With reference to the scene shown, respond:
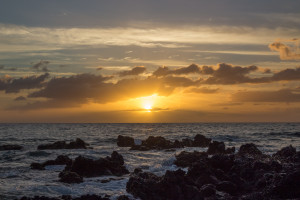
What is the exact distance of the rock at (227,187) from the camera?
20.3 m

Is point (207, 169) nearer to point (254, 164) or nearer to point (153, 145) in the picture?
point (254, 164)

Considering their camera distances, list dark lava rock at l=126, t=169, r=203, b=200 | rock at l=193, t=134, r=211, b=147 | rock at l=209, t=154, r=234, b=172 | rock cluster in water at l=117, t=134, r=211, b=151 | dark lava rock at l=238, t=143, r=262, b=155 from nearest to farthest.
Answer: dark lava rock at l=126, t=169, r=203, b=200
rock at l=209, t=154, r=234, b=172
dark lava rock at l=238, t=143, r=262, b=155
rock cluster in water at l=117, t=134, r=211, b=151
rock at l=193, t=134, r=211, b=147

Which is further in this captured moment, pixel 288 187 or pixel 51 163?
pixel 51 163

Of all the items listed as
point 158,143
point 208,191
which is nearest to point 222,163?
point 208,191

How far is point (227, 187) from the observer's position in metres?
20.4

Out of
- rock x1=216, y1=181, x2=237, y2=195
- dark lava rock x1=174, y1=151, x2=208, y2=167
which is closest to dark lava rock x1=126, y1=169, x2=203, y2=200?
rock x1=216, y1=181, x2=237, y2=195

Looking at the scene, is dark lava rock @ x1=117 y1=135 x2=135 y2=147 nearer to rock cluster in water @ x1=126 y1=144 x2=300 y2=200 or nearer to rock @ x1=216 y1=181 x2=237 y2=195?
rock cluster in water @ x1=126 y1=144 x2=300 y2=200

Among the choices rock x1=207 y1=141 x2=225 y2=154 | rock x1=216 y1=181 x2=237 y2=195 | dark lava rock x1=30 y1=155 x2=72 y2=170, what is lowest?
dark lava rock x1=30 y1=155 x2=72 y2=170

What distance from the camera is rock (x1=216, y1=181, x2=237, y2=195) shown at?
66.5 feet

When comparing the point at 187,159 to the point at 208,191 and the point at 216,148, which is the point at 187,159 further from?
the point at 208,191

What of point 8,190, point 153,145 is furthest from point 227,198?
point 153,145

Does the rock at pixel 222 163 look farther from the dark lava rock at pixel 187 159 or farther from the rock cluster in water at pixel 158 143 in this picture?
the rock cluster in water at pixel 158 143

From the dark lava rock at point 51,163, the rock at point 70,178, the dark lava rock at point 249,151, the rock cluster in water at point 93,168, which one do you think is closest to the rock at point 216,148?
the dark lava rock at point 249,151

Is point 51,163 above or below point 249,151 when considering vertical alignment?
below
